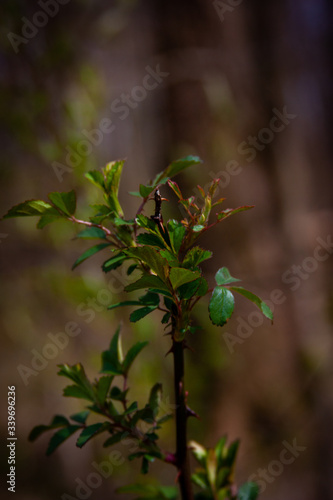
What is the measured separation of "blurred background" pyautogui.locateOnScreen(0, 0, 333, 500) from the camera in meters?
1.21

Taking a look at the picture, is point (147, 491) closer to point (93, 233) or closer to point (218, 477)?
point (218, 477)

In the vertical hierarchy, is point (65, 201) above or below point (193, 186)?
below

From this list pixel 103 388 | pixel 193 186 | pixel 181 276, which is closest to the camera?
pixel 181 276

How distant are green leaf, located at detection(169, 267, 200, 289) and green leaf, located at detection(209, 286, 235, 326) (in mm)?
26

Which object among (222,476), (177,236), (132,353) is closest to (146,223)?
(177,236)

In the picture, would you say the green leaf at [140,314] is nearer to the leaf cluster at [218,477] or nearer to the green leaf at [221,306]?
the green leaf at [221,306]

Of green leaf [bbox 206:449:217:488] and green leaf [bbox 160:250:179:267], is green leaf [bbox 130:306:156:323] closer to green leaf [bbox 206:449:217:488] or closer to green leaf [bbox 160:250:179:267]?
green leaf [bbox 160:250:179:267]

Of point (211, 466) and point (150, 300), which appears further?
point (211, 466)

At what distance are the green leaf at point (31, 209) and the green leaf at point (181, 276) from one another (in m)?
0.14

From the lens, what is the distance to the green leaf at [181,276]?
1.10 feet

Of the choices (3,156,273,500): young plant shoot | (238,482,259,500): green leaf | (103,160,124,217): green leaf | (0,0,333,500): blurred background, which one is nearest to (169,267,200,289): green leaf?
(3,156,273,500): young plant shoot

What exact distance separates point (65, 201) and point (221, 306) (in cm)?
18

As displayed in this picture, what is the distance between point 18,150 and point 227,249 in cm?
68

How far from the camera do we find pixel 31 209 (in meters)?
0.40
